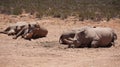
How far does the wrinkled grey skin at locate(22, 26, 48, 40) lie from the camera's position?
1477 cm

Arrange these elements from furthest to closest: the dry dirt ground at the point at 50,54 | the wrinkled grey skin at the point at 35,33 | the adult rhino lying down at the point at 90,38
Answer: the wrinkled grey skin at the point at 35,33, the adult rhino lying down at the point at 90,38, the dry dirt ground at the point at 50,54

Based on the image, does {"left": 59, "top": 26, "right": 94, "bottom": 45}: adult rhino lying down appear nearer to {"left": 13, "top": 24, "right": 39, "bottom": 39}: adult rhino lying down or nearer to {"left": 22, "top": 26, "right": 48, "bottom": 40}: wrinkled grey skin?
{"left": 22, "top": 26, "right": 48, "bottom": 40}: wrinkled grey skin

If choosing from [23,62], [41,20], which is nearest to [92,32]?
[23,62]

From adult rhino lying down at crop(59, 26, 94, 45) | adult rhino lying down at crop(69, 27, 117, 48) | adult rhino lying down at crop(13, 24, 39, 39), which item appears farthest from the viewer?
adult rhino lying down at crop(13, 24, 39, 39)

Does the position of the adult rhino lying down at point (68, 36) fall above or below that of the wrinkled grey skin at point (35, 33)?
above

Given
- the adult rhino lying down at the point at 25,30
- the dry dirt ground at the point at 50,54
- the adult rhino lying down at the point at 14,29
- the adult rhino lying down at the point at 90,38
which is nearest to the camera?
the dry dirt ground at the point at 50,54

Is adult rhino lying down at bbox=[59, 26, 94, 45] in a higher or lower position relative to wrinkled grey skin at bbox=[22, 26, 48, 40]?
higher

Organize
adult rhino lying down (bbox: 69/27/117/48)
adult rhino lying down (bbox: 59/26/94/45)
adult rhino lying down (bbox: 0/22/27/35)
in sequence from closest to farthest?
adult rhino lying down (bbox: 69/27/117/48) < adult rhino lying down (bbox: 59/26/94/45) < adult rhino lying down (bbox: 0/22/27/35)

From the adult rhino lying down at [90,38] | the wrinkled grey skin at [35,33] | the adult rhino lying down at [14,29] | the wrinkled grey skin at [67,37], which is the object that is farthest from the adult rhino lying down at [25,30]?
the adult rhino lying down at [90,38]

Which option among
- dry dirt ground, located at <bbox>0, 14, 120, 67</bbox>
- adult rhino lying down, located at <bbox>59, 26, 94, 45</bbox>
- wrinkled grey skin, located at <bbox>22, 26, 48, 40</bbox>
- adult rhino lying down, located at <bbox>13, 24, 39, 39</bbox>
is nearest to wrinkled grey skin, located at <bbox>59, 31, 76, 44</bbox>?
adult rhino lying down, located at <bbox>59, 26, 94, 45</bbox>

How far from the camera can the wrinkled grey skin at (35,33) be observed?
14.8 metres

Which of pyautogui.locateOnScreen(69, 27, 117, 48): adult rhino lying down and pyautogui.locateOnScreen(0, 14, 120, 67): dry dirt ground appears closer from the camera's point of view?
pyautogui.locateOnScreen(0, 14, 120, 67): dry dirt ground

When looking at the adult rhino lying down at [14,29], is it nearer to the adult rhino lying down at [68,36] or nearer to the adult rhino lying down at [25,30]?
the adult rhino lying down at [25,30]

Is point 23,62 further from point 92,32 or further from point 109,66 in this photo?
point 92,32
